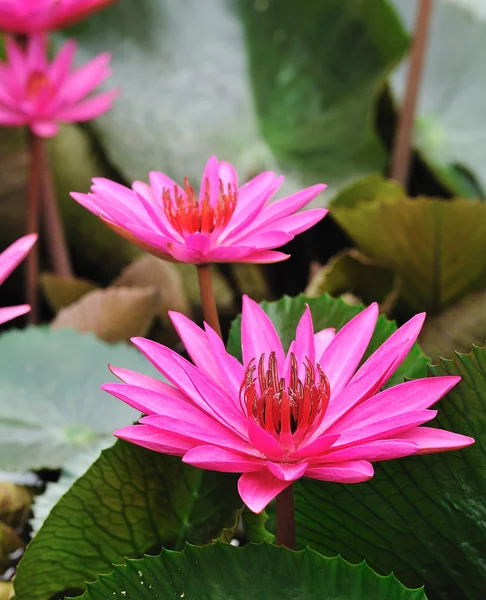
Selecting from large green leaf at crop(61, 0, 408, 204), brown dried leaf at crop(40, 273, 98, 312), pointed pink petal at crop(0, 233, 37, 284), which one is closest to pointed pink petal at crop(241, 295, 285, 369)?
pointed pink petal at crop(0, 233, 37, 284)

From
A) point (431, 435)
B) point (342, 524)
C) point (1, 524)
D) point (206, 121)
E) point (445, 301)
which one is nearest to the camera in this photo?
point (431, 435)

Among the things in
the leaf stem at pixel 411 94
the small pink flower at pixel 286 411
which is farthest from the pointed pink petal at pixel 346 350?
the leaf stem at pixel 411 94

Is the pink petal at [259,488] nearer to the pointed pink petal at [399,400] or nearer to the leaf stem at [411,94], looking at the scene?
the pointed pink petal at [399,400]

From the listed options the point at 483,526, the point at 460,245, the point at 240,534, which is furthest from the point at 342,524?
the point at 460,245

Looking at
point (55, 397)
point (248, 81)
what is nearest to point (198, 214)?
point (55, 397)

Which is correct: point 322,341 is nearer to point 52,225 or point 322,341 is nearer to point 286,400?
point 286,400

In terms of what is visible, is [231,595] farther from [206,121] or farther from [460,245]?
[206,121]

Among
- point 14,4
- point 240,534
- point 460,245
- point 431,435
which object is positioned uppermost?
A: point 14,4
